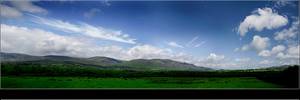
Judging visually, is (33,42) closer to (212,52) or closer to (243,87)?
(212,52)

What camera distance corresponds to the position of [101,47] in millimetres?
3594

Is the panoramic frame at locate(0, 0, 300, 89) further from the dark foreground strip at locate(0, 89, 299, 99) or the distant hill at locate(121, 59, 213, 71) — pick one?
the dark foreground strip at locate(0, 89, 299, 99)

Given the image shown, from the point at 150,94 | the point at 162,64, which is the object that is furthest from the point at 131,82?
the point at 162,64

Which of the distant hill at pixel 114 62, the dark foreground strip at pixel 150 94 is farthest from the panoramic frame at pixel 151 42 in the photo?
the dark foreground strip at pixel 150 94

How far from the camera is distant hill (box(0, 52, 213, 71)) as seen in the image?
3510mm

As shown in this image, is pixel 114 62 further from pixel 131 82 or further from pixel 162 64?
pixel 162 64

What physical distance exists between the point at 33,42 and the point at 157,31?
1.01 meters

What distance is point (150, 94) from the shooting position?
3.24 meters

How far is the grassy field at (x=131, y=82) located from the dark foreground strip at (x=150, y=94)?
0.26ft

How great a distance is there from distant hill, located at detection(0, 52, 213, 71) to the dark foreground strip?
1.00 feet

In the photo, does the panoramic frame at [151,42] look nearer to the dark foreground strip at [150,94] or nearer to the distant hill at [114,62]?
the distant hill at [114,62]

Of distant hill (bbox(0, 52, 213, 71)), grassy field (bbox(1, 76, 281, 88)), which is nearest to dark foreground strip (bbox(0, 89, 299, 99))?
grassy field (bbox(1, 76, 281, 88))

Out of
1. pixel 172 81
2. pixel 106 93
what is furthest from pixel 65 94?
pixel 172 81

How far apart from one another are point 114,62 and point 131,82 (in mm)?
275
